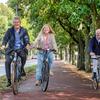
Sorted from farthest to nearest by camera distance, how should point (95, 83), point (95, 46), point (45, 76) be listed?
point (95, 83) → point (95, 46) → point (45, 76)

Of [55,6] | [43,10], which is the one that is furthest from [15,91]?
[43,10]

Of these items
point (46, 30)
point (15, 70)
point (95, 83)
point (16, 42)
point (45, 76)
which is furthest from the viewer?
point (95, 83)

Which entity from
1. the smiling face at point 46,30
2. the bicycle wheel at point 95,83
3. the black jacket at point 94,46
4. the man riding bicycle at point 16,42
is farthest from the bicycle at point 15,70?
the bicycle wheel at point 95,83

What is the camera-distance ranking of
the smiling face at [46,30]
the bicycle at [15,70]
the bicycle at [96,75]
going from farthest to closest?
the bicycle at [96,75] < the smiling face at [46,30] < the bicycle at [15,70]

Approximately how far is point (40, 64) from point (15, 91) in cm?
142

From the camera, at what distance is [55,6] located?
74.2 ft

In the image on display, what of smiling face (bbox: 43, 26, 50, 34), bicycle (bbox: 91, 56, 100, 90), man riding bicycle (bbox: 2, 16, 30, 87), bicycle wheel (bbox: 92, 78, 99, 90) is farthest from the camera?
bicycle wheel (bbox: 92, 78, 99, 90)

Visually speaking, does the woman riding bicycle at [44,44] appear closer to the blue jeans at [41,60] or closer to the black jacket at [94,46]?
the blue jeans at [41,60]

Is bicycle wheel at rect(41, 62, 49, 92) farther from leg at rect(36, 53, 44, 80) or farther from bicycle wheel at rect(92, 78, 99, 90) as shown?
bicycle wheel at rect(92, 78, 99, 90)

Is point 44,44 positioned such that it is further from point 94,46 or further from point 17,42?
point 94,46

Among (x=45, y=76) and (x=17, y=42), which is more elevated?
(x=17, y=42)

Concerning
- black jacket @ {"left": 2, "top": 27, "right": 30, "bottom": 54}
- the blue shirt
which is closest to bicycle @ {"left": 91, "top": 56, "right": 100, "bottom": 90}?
black jacket @ {"left": 2, "top": 27, "right": 30, "bottom": 54}

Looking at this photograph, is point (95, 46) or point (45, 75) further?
point (95, 46)

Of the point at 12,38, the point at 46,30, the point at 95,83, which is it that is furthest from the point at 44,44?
the point at 95,83
